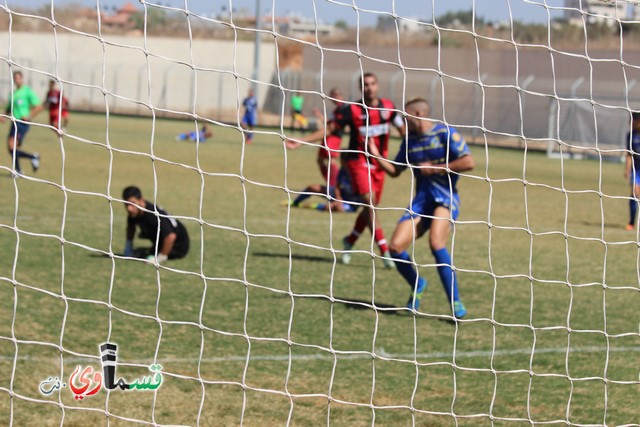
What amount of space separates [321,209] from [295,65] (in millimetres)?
46073

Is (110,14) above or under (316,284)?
above

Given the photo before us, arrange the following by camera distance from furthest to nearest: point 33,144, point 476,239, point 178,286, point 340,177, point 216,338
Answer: point 33,144, point 476,239, point 340,177, point 178,286, point 216,338

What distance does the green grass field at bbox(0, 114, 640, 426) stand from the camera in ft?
19.6

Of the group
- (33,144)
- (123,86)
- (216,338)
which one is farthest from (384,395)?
(123,86)

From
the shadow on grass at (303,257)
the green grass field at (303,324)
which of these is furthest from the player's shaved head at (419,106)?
the shadow on grass at (303,257)

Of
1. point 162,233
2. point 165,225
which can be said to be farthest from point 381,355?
point 165,225

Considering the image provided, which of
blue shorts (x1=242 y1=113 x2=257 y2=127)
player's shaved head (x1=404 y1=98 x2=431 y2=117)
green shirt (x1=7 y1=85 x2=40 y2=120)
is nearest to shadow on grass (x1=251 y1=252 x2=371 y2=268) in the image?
player's shaved head (x1=404 y1=98 x2=431 y2=117)

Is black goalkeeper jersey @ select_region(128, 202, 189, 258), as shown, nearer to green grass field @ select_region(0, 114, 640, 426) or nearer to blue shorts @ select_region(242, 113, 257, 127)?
green grass field @ select_region(0, 114, 640, 426)

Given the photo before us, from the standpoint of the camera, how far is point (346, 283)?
1025cm

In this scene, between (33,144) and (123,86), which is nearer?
(33,144)

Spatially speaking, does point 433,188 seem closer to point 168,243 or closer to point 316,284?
point 316,284

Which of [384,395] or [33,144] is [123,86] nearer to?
[33,144]

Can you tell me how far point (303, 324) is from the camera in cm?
830

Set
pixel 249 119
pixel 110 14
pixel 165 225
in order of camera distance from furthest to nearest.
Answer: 1. pixel 249 119
2. pixel 165 225
3. pixel 110 14
